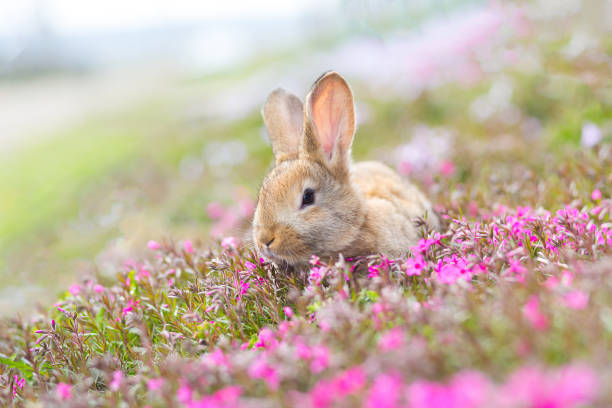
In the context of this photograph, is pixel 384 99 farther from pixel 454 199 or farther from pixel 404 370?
pixel 404 370

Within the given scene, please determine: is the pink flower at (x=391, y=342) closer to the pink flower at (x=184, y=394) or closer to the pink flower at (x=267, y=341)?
the pink flower at (x=267, y=341)

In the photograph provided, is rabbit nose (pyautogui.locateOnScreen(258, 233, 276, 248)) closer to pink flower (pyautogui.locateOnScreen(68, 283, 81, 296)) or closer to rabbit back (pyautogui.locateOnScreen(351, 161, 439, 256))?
rabbit back (pyautogui.locateOnScreen(351, 161, 439, 256))

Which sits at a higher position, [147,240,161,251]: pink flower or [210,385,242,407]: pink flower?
[147,240,161,251]: pink flower

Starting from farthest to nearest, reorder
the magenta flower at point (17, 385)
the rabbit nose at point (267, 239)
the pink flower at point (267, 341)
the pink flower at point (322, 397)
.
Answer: the rabbit nose at point (267, 239) < the magenta flower at point (17, 385) < the pink flower at point (267, 341) < the pink flower at point (322, 397)

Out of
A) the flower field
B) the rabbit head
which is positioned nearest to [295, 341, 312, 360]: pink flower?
the flower field

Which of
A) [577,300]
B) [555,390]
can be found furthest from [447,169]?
[555,390]

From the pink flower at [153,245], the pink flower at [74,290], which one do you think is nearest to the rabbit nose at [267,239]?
the pink flower at [153,245]
